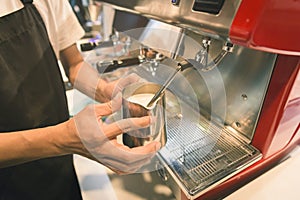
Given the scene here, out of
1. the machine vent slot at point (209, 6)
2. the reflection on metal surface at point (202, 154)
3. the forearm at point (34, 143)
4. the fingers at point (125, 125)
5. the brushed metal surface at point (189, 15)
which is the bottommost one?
the reflection on metal surface at point (202, 154)

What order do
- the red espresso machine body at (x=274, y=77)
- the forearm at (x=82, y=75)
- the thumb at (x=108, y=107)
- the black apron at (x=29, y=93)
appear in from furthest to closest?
the forearm at (x=82, y=75) < the black apron at (x=29, y=93) < the thumb at (x=108, y=107) < the red espresso machine body at (x=274, y=77)

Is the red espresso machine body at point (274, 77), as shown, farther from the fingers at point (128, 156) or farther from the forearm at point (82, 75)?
the forearm at point (82, 75)

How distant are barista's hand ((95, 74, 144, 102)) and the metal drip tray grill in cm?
Result: 15

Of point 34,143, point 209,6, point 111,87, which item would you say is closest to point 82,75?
point 111,87

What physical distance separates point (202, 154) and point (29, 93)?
0.42 meters

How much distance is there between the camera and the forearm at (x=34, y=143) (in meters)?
0.40

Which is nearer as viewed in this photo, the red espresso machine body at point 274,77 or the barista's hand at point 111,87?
the red espresso machine body at point 274,77

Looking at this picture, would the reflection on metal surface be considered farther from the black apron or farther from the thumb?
the black apron

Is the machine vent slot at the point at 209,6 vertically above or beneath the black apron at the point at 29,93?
above

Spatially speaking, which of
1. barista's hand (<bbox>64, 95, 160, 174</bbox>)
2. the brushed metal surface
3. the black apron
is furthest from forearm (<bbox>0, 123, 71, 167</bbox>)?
the brushed metal surface

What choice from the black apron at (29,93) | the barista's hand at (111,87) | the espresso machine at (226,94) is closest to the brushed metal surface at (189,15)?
the espresso machine at (226,94)

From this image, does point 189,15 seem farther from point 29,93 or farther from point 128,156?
point 29,93

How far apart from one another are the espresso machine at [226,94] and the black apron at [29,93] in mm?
242

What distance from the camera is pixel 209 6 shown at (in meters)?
0.36
